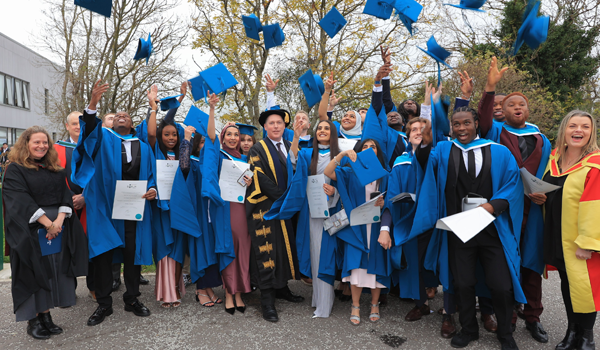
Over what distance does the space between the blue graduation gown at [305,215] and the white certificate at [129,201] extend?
1375mm

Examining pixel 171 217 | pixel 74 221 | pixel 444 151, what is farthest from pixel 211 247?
pixel 444 151

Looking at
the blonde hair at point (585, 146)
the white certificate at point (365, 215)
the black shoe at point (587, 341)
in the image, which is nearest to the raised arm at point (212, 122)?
the white certificate at point (365, 215)

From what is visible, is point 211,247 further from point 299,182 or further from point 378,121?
point 378,121

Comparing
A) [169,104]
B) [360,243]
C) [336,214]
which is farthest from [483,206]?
[169,104]

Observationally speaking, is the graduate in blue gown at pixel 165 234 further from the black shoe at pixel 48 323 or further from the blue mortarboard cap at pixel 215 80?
the black shoe at pixel 48 323

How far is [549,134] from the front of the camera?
15.9m

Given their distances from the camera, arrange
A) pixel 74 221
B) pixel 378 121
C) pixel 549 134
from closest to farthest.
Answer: pixel 74 221
pixel 378 121
pixel 549 134

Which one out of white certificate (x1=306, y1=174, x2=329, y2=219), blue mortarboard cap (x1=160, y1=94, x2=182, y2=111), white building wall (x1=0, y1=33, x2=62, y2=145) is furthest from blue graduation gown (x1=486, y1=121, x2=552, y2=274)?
white building wall (x1=0, y1=33, x2=62, y2=145)

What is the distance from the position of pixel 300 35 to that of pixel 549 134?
10.4 metres

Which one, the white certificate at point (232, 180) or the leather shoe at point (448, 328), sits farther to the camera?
the white certificate at point (232, 180)

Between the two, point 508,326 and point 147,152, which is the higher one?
point 147,152

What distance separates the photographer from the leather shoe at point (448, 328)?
3.93 metres

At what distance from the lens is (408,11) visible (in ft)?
15.2

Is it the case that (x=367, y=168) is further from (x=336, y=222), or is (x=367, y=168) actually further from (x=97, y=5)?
(x=97, y=5)
